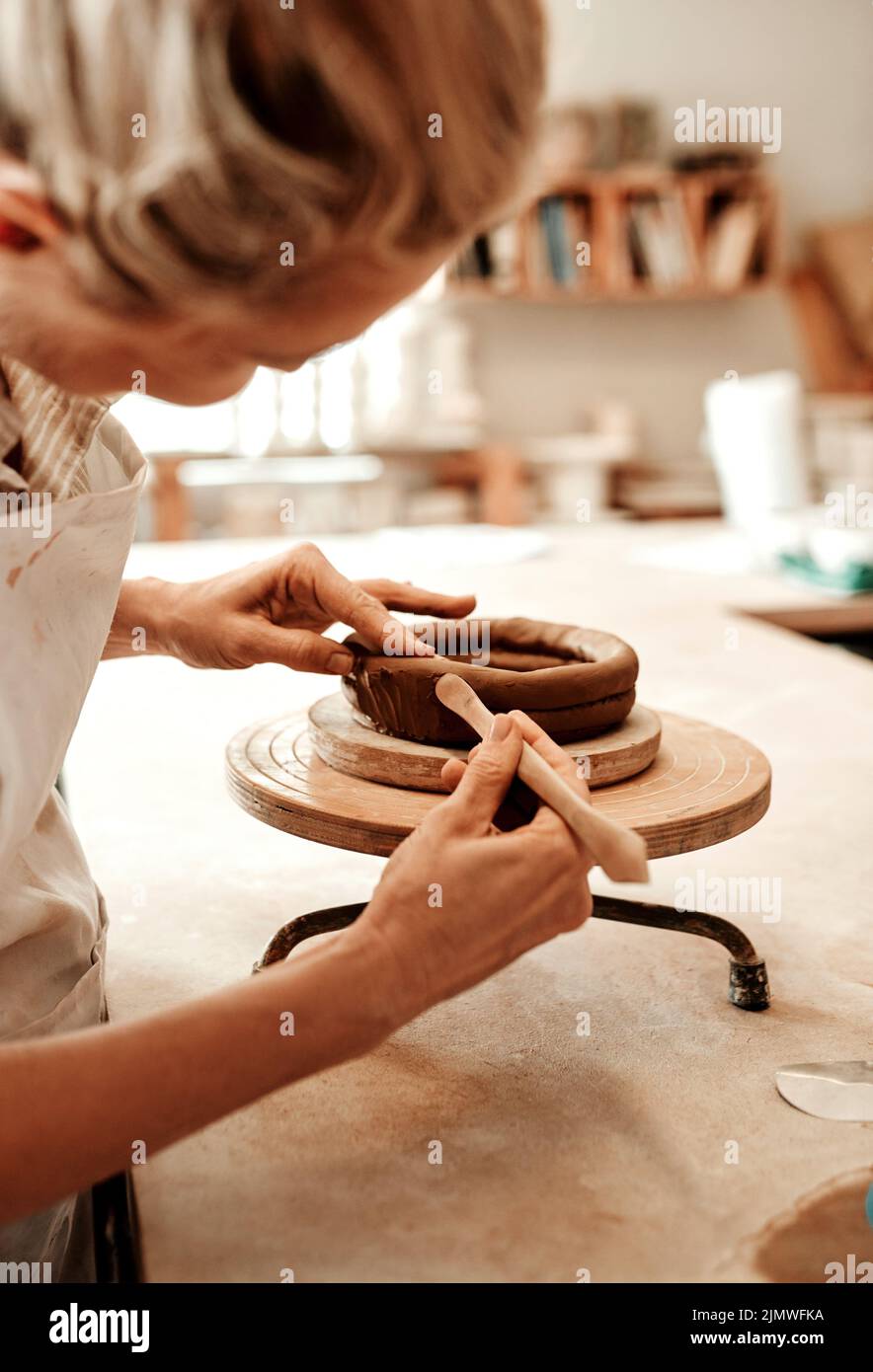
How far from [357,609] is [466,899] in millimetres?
520

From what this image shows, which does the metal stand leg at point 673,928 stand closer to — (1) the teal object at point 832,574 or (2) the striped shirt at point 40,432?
(2) the striped shirt at point 40,432

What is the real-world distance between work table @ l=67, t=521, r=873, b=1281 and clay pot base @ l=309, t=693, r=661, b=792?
230mm

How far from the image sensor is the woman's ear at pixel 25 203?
0.68 metres

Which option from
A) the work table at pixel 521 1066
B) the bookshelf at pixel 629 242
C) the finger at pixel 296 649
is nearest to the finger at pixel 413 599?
the finger at pixel 296 649

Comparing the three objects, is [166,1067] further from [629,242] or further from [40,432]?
[629,242]

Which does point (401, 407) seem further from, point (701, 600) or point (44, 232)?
point (44, 232)

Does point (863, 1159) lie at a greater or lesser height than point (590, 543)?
lesser

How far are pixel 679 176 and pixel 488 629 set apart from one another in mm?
4488

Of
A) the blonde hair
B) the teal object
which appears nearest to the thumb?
the blonde hair

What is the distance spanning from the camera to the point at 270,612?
4.48ft

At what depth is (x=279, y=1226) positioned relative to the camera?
84 centimetres

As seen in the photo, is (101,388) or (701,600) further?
(701,600)

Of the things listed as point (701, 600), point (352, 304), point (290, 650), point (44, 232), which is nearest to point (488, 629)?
point (290, 650)
